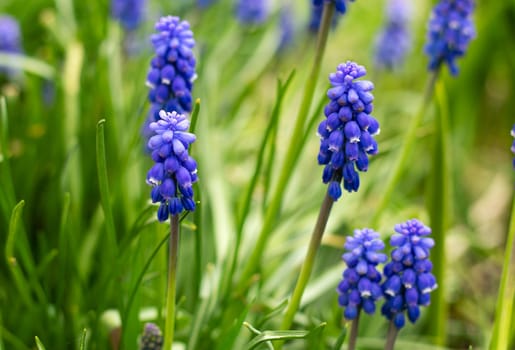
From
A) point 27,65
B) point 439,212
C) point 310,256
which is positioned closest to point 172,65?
point 310,256

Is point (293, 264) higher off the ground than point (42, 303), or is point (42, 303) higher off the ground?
point (293, 264)

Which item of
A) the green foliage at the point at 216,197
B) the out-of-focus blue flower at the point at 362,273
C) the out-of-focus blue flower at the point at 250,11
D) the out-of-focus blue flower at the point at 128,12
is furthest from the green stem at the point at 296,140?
the out-of-focus blue flower at the point at 250,11

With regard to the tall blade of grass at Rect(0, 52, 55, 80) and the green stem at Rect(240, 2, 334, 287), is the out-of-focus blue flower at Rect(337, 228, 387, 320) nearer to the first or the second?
the green stem at Rect(240, 2, 334, 287)

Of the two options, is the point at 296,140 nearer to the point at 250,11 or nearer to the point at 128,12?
the point at 128,12

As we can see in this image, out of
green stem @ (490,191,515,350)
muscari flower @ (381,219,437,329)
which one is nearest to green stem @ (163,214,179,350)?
muscari flower @ (381,219,437,329)

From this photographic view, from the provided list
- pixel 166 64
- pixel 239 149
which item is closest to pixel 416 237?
pixel 166 64

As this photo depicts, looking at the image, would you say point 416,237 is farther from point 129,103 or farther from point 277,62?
point 277,62
